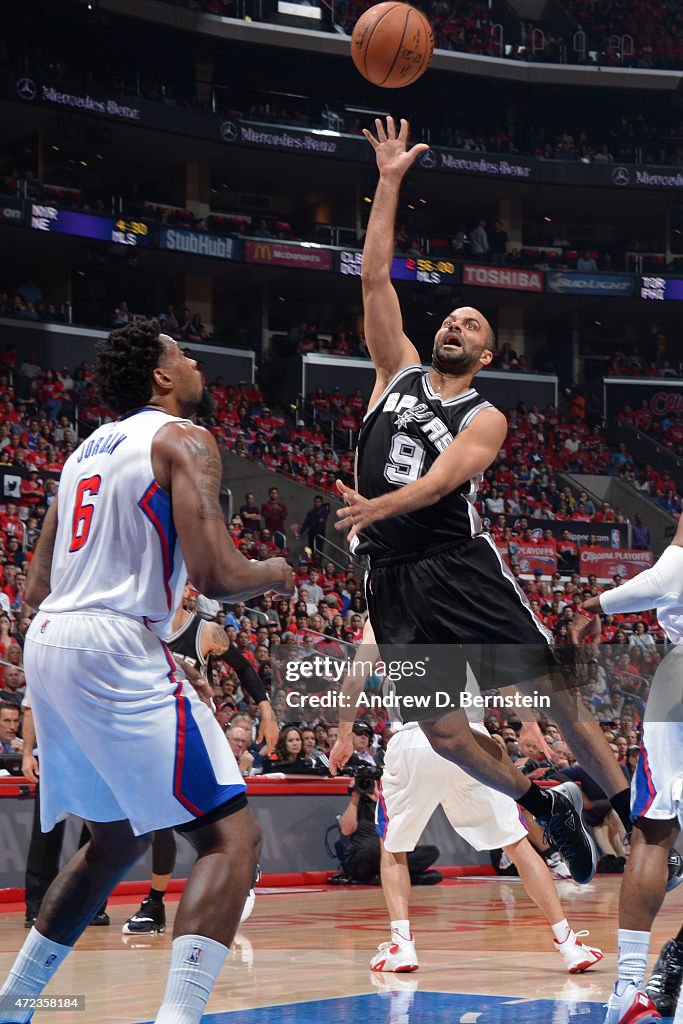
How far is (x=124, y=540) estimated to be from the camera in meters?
3.45

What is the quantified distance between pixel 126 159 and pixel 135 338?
1046 inches

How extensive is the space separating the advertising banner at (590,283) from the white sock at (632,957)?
27.6 metres

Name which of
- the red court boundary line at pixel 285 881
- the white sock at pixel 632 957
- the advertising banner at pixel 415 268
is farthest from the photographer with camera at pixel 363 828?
the advertising banner at pixel 415 268

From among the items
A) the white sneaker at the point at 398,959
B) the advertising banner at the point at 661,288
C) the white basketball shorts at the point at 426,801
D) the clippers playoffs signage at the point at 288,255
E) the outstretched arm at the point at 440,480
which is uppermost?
the clippers playoffs signage at the point at 288,255

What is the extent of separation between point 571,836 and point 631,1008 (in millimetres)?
1065

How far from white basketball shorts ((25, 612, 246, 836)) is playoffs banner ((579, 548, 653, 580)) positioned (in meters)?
20.1

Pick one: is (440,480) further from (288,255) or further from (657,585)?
(288,255)

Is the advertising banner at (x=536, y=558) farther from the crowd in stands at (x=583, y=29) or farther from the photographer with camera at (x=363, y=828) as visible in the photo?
the crowd in stands at (x=583, y=29)

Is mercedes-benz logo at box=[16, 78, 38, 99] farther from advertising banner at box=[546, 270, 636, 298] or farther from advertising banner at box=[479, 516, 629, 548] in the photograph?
advertising banner at box=[546, 270, 636, 298]

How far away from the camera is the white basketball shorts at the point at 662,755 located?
4.45 m

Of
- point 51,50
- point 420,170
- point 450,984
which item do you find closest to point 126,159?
point 51,50

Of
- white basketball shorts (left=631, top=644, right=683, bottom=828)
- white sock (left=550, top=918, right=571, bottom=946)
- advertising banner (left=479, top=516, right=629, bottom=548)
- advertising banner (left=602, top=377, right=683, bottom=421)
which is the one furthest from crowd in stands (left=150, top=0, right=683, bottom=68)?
white basketball shorts (left=631, top=644, right=683, bottom=828)

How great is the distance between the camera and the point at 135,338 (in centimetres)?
371

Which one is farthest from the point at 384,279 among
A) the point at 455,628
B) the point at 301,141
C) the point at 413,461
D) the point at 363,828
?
the point at 301,141
